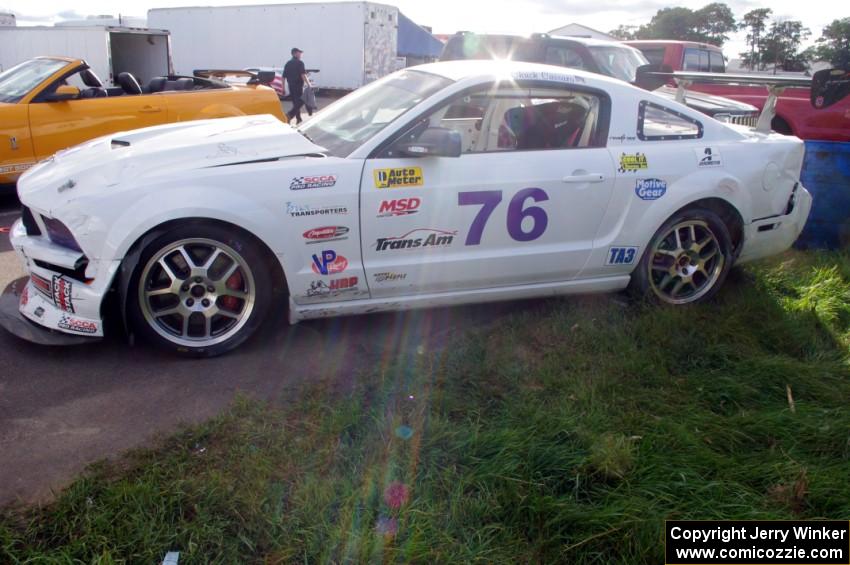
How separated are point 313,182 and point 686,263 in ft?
8.26

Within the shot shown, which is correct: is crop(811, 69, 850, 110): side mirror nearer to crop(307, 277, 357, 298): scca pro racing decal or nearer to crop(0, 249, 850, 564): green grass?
crop(0, 249, 850, 564): green grass

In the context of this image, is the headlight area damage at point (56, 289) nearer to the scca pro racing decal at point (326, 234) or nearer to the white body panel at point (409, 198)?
the white body panel at point (409, 198)

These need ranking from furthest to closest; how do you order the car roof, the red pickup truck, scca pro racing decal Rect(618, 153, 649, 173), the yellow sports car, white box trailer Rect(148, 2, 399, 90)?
white box trailer Rect(148, 2, 399, 90) → the red pickup truck → the yellow sports car → scca pro racing decal Rect(618, 153, 649, 173) → the car roof

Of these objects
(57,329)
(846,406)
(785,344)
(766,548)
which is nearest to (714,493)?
(766,548)

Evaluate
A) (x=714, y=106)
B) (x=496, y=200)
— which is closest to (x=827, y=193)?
(x=714, y=106)

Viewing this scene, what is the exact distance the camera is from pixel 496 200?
3938mm

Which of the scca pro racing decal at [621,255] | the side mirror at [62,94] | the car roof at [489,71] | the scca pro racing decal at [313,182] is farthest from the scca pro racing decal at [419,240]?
the side mirror at [62,94]

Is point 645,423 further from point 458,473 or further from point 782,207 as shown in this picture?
point 782,207

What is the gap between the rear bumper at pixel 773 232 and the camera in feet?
15.4

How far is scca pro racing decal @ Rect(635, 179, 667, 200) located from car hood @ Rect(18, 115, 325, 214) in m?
1.92

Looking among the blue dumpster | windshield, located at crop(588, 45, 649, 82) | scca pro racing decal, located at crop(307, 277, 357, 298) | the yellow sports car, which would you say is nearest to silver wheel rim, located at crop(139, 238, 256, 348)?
scca pro racing decal, located at crop(307, 277, 357, 298)

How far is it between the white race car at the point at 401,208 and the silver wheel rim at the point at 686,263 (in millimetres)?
13

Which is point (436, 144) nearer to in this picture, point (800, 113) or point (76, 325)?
point (76, 325)

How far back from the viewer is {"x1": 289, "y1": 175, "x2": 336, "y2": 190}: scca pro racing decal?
3.61m
